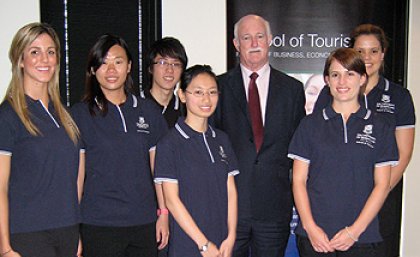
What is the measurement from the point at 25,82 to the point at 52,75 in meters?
0.12

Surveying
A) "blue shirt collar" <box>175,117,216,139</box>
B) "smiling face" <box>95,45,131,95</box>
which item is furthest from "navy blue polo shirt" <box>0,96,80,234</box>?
"blue shirt collar" <box>175,117,216,139</box>

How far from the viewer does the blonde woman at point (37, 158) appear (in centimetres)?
186

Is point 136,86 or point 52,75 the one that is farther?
point 136,86

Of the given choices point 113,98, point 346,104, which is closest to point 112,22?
point 113,98

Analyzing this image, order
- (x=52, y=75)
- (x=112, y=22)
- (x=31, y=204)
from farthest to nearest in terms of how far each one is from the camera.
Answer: (x=112, y=22) < (x=52, y=75) < (x=31, y=204)

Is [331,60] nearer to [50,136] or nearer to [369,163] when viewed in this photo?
[369,163]

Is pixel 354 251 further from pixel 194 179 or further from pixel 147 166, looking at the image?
pixel 147 166

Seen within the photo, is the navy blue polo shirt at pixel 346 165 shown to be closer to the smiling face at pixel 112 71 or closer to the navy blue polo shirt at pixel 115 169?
the navy blue polo shirt at pixel 115 169

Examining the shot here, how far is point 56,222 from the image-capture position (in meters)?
1.94

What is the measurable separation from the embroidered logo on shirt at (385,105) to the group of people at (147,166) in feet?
0.51

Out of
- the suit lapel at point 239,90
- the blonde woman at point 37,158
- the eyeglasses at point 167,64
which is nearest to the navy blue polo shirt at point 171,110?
the eyeglasses at point 167,64

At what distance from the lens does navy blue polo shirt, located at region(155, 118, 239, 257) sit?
6.91ft

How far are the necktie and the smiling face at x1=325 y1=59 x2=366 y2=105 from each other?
0.49 metres

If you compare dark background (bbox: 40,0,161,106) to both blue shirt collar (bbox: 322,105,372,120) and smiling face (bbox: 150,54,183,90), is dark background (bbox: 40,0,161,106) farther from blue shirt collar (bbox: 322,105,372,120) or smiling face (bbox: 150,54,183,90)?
blue shirt collar (bbox: 322,105,372,120)
